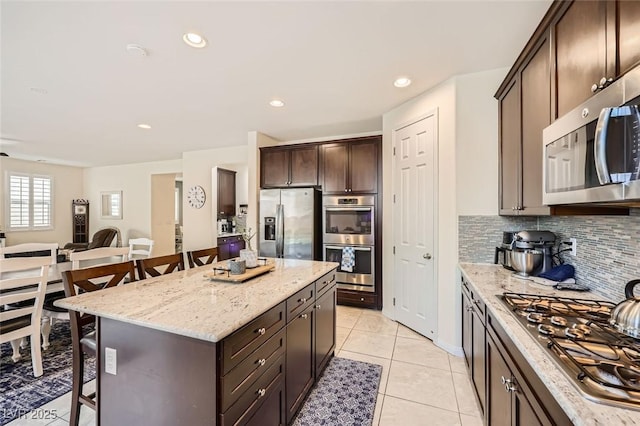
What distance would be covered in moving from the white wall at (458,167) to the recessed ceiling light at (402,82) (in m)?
0.32

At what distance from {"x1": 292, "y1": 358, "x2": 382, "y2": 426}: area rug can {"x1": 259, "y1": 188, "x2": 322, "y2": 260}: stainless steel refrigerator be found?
5.85 feet

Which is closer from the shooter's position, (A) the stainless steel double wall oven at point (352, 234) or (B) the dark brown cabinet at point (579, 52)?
(B) the dark brown cabinet at point (579, 52)

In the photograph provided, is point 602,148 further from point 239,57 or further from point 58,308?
point 58,308

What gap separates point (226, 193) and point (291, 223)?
8.37ft

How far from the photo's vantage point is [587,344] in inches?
38.1

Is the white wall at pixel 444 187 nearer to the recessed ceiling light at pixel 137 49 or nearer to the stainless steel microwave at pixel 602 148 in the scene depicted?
the stainless steel microwave at pixel 602 148

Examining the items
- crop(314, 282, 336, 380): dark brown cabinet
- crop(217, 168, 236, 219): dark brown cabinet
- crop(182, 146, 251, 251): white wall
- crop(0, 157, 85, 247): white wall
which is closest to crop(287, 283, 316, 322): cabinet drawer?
crop(314, 282, 336, 380): dark brown cabinet

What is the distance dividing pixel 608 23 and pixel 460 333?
2427 millimetres

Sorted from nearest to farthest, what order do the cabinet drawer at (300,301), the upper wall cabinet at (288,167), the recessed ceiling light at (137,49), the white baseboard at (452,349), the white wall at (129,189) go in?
the cabinet drawer at (300,301)
the recessed ceiling light at (137,49)
the white baseboard at (452,349)
the upper wall cabinet at (288,167)
the white wall at (129,189)

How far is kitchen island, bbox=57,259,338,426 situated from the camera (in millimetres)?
1136

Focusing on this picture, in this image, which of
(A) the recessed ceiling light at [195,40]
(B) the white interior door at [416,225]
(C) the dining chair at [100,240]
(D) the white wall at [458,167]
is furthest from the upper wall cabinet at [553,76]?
(C) the dining chair at [100,240]

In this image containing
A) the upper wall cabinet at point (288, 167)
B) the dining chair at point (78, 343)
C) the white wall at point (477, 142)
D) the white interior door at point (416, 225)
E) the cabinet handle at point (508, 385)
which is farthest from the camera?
the upper wall cabinet at point (288, 167)

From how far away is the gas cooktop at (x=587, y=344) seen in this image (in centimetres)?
73

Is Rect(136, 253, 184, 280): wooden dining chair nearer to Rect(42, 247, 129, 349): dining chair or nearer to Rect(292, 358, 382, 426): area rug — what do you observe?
Rect(42, 247, 129, 349): dining chair
